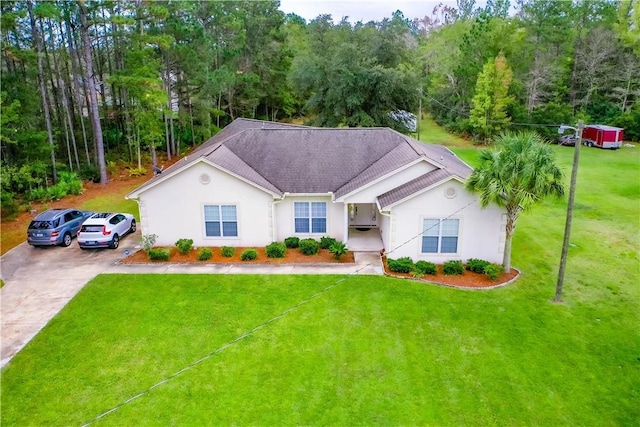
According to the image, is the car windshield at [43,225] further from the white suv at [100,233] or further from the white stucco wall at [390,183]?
the white stucco wall at [390,183]

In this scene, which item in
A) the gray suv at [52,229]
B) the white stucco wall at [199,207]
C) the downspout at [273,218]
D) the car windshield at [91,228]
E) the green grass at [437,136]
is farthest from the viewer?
the green grass at [437,136]

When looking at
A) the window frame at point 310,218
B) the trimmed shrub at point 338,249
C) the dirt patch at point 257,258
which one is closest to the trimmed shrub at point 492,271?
the dirt patch at point 257,258

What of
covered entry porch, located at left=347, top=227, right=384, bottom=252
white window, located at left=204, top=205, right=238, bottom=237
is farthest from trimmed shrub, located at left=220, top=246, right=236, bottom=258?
covered entry porch, located at left=347, top=227, right=384, bottom=252

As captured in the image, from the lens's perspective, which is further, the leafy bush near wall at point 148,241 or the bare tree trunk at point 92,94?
the bare tree trunk at point 92,94

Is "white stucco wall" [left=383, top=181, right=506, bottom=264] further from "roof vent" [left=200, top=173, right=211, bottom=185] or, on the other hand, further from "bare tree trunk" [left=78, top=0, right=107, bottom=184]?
A: "bare tree trunk" [left=78, top=0, right=107, bottom=184]

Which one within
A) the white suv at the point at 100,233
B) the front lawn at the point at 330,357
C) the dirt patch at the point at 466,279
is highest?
the white suv at the point at 100,233

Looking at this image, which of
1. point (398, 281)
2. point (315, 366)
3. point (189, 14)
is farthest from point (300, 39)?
point (315, 366)

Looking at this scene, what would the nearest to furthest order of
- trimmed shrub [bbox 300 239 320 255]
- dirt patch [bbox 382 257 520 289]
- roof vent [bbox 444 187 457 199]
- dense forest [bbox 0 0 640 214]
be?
dirt patch [bbox 382 257 520 289]
roof vent [bbox 444 187 457 199]
trimmed shrub [bbox 300 239 320 255]
dense forest [bbox 0 0 640 214]
